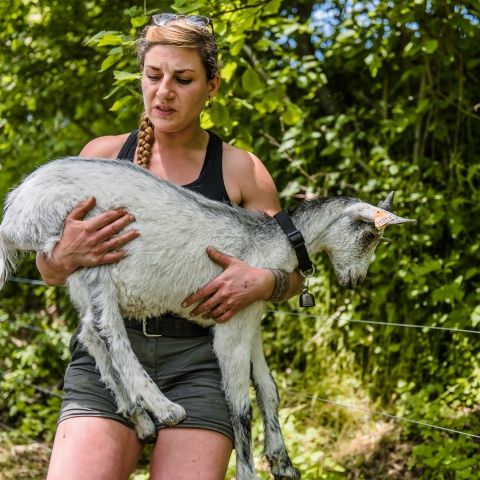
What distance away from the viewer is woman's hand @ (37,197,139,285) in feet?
7.50

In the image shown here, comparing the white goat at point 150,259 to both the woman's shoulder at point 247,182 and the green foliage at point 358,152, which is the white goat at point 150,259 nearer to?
the woman's shoulder at point 247,182

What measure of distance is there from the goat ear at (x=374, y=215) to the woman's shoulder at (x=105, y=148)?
2.91 feet

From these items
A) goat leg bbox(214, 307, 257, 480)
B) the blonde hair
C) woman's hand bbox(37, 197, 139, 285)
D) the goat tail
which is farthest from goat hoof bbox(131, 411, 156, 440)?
the blonde hair

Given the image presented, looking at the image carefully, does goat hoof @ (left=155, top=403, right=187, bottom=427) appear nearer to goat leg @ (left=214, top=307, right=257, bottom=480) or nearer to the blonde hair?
goat leg @ (left=214, top=307, right=257, bottom=480)

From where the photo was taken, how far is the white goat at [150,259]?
2.26 metres

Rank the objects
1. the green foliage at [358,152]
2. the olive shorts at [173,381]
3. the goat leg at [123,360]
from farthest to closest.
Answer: the green foliage at [358,152] < the olive shorts at [173,381] < the goat leg at [123,360]

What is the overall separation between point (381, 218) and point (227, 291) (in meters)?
0.57

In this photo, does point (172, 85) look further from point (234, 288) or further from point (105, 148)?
point (234, 288)

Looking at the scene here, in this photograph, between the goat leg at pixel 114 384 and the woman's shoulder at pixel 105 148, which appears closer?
the goat leg at pixel 114 384

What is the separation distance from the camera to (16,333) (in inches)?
248

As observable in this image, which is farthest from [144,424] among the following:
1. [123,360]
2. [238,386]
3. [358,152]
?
[358,152]

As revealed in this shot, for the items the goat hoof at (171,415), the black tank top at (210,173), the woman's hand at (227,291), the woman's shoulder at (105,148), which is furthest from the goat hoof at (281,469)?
the woman's shoulder at (105,148)

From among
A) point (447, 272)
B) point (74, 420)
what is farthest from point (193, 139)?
point (447, 272)

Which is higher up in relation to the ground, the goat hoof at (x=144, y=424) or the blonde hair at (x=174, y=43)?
the blonde hair at (x=174, y=43)
